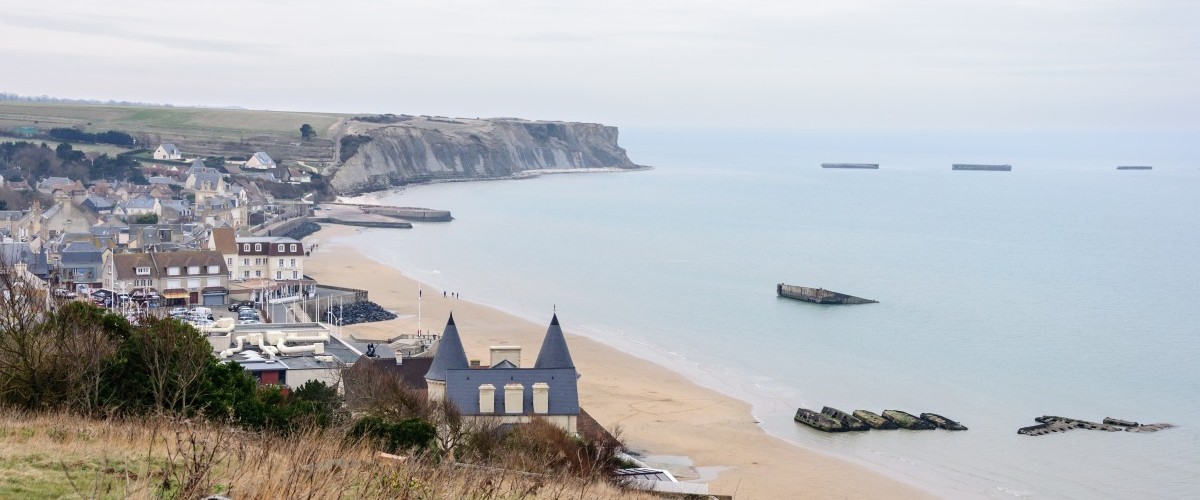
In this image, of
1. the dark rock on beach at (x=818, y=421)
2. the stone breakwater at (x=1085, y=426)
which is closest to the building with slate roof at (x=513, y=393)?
the dark rock on beach at (x=818, y=421)

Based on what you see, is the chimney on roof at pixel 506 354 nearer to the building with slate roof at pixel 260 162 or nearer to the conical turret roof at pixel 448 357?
the conical turret roof at pixel 448 357

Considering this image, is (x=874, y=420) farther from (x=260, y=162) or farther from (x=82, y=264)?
(x=260, y=162)

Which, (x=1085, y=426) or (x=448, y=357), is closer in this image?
(x=448, y=357)

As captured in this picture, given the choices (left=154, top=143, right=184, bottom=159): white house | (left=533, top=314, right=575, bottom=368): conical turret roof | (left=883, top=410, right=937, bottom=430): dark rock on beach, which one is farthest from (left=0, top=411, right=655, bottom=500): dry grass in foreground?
(left=154, top=143, right=184, bottom=159): white house

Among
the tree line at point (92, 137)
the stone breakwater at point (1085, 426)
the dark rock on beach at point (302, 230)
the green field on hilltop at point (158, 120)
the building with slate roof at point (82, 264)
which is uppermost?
the green field on hilltop at point (158, 120)

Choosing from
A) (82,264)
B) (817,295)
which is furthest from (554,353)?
(817,295)

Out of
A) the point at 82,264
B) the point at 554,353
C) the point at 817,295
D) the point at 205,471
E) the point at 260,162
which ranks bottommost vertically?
the point at 817,295
